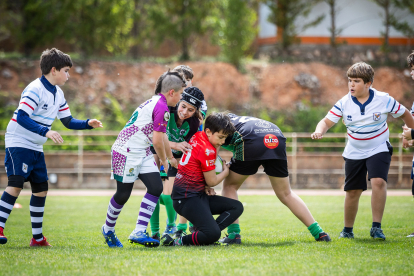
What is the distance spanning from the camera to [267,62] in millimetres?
25781

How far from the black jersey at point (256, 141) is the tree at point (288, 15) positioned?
2180 centimetres

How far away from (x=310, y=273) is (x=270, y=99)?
21.5m

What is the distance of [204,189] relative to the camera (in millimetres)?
4797

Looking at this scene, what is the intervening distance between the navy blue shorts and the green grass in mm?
788

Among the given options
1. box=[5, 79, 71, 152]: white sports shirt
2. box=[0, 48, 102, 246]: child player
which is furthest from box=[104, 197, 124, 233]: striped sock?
box=[5, 79, 71, 152]: white sports shirt

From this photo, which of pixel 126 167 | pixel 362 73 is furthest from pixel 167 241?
pixel 362 73

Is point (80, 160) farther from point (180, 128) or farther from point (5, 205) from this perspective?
point (180, 128)

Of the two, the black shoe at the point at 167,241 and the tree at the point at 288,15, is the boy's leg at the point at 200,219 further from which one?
the tree at the point at 288,15

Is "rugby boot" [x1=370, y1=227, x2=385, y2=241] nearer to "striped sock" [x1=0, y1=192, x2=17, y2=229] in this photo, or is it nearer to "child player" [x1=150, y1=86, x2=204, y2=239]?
"child player" [x1=150, y1=86, x2=204, y2=239]

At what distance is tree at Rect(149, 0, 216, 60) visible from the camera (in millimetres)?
24281

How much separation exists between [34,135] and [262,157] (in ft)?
8.16

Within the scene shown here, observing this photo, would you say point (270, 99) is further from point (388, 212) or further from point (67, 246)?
point (67, 246)

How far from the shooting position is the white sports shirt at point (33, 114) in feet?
15.1

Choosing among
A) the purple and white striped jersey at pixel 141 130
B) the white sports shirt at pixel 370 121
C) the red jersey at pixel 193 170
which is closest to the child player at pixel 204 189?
the red jersey at pixel 193 170
